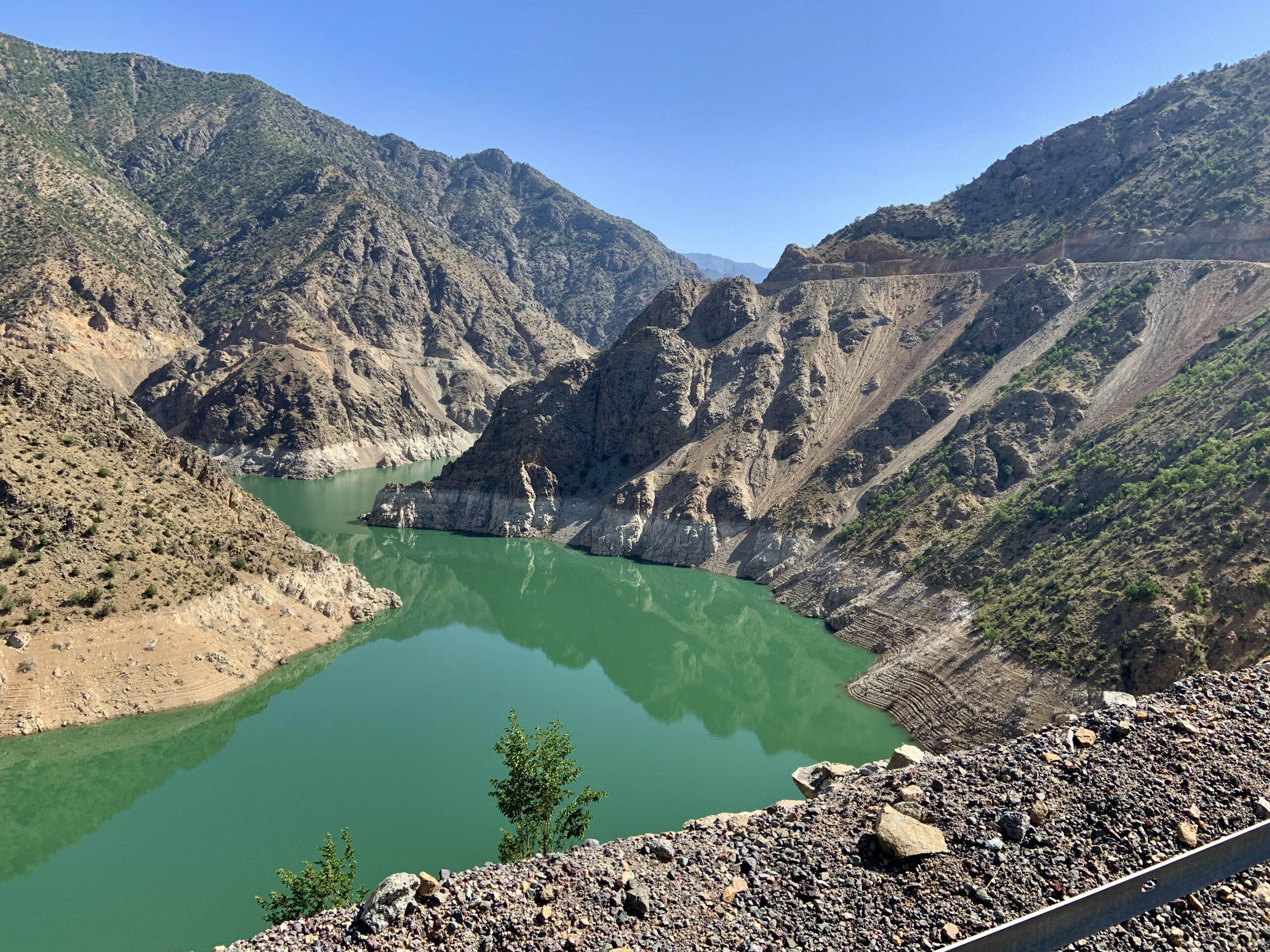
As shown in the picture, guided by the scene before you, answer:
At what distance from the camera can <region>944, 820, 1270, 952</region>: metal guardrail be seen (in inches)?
460

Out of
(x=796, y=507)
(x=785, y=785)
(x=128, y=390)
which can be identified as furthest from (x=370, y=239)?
(x=785, y=785)

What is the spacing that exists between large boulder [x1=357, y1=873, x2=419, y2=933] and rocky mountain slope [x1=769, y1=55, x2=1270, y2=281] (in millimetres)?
88695

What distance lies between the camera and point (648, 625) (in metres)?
59.7

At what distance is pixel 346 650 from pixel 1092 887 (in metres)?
45.9

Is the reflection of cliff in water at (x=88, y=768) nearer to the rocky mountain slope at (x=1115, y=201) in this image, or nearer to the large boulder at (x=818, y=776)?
the large boulder at (x=818, y=776)

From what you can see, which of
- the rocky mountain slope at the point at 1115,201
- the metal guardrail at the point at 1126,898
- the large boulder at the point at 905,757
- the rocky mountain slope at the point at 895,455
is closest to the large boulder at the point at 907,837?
the metal guardrail at the point at 1126,898

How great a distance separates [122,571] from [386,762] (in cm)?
1850

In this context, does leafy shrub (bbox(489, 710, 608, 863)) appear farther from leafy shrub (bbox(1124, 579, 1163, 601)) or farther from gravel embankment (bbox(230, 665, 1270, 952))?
leafy shrub (bbox(1124, 579, 1163, 601))

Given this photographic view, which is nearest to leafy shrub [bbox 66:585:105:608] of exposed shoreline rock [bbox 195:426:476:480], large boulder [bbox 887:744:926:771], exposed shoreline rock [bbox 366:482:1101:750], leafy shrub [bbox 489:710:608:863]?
leafy shrub [bbox 489:710:608:863]

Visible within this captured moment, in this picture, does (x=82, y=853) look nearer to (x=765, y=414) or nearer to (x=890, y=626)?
(x=890, y=626)

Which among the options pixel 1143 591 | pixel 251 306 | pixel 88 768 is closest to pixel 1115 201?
pixel 1143 591

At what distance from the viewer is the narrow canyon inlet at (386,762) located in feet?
84.5

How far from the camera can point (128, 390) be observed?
130500mm

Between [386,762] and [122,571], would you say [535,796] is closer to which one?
[386,762]
